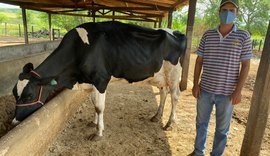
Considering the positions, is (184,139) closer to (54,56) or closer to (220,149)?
(220,149)

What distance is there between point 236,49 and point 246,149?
1.18 meters

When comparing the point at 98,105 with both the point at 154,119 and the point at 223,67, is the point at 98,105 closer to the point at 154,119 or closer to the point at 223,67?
the point at 154,119

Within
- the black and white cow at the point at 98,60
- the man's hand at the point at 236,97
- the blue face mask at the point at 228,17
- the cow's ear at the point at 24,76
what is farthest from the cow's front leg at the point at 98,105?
the blue face mask at the point at 228,17

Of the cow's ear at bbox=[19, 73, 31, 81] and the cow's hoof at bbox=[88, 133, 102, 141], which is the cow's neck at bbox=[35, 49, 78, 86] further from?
the cow's hoof at bbox=[88, 133, 102, 141]

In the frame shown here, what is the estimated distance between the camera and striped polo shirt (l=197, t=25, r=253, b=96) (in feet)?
7.58

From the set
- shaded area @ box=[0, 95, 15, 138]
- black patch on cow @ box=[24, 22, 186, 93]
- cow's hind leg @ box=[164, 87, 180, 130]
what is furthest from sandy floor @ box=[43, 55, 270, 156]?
black patch on cow @ box=[24, 22, 186, 93]

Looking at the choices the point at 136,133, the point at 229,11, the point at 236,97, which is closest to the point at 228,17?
the point at 229,11

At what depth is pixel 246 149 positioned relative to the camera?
2621mm

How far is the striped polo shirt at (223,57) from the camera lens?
7.58 feet

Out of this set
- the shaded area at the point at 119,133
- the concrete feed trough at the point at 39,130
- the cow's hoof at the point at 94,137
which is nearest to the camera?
the concrete feed trough at the point at 39,130

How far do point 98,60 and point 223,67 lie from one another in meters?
1.73

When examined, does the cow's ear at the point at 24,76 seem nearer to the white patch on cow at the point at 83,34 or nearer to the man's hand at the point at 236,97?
the white patch on cow at the point at 83,34

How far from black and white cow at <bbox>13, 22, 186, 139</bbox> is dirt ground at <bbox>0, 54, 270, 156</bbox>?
1.22ft

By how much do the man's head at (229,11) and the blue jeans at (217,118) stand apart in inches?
32.3
